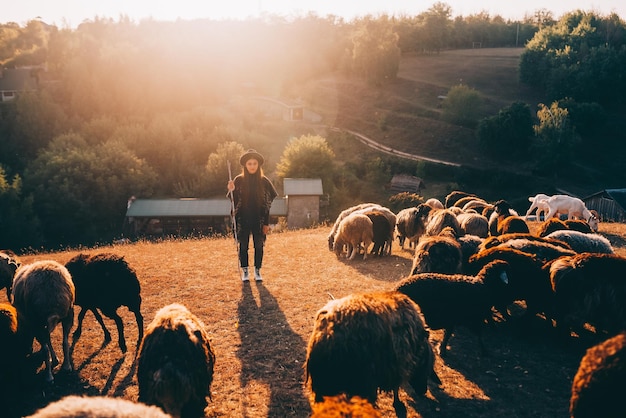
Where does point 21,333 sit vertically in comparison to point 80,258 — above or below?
below

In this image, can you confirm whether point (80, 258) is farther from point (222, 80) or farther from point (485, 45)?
point (485, 45)

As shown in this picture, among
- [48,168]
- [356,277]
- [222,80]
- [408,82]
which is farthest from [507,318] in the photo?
[408,82]

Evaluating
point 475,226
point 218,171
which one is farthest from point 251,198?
point 218,171

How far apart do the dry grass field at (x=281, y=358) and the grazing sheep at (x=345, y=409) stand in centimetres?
191

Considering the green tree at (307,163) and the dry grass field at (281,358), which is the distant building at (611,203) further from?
the dry grass field at (281,358)

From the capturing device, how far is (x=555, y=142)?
49.8 meters

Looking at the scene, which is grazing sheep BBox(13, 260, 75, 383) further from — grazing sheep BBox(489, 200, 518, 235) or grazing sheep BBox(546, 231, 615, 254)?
grazing sheep BBox(489, 200, 518, 235)

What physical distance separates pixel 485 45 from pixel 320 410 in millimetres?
111144

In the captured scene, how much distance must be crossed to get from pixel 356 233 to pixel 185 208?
2726cm

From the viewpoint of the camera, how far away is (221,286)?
9961mm

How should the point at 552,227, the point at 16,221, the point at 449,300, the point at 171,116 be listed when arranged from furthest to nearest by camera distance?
the point at 171,116 → the point at 16,221 → the point at 552,227 → the point at 449,300

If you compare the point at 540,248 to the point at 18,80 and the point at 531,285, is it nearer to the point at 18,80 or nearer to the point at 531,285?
the point at 531,285

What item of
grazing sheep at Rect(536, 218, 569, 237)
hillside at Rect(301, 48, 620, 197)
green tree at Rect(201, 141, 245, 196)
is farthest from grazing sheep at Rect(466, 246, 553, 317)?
hillside at Rect(301, 48, 620, 197)

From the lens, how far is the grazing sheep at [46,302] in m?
6.34
